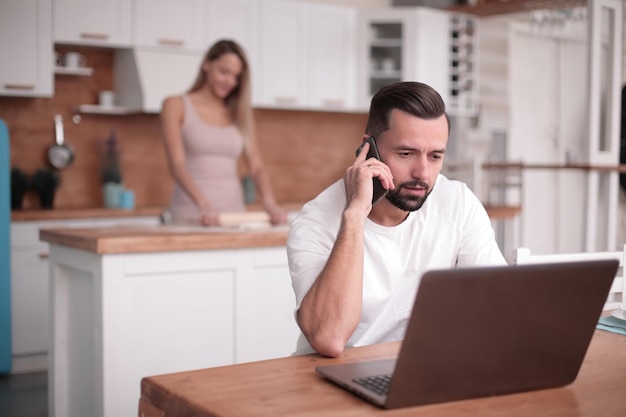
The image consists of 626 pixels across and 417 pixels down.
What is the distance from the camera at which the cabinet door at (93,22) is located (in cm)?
524

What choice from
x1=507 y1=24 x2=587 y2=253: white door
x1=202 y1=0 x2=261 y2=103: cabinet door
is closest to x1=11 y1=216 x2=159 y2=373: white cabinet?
x1=202 y1=0 x2=261 y2=103: cabinet door

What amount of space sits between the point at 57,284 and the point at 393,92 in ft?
5.79

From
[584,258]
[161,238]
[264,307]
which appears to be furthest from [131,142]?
[584,258]

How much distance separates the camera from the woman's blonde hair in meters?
3.67

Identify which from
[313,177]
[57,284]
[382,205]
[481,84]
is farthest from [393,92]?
[481,84]

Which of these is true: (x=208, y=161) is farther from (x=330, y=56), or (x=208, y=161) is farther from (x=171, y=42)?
(x=330, y=56)

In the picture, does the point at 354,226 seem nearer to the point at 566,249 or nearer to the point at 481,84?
the point at 481,84

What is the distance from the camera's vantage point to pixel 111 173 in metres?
5.62

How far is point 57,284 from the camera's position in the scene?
3193 mm

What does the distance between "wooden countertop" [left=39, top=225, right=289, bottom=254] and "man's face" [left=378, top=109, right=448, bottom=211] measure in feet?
3.99

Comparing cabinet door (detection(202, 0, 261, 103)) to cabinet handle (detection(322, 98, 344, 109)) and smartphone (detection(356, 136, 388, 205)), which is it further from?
smartphone (detection(356, 136, 388, 205))

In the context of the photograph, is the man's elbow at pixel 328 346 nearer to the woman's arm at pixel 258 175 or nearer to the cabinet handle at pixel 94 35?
the woman's arm at pixel 258 175

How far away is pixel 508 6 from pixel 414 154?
191 inches

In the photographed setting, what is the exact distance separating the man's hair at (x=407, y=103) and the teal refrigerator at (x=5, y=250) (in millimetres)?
3003
